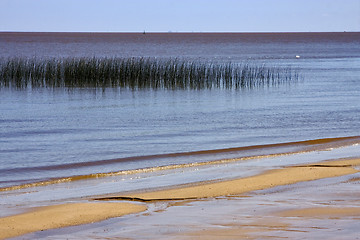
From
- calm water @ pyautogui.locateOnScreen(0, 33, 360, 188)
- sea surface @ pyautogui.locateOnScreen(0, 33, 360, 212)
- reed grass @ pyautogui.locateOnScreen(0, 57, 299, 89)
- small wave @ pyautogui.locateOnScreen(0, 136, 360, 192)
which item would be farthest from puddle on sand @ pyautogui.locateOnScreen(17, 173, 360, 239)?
reed grass @ pyautogui.locateOnScreen(0, 57, 299, 89)

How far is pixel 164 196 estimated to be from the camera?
8.59 metres

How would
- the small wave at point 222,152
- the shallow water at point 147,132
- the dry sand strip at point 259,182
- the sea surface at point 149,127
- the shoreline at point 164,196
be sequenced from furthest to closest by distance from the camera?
the sea surface at point 149,127 < the small wave at point 222,152 < the shallow water at point 147,132 < the dry sand strip at point 259,182 < the shoreline at point 164,196

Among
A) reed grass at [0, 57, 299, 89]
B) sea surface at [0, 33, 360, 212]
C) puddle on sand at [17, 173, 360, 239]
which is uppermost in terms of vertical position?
reed grass at [0, 57, 299, 89]

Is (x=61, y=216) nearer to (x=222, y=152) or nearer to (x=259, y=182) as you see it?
(x=259, y=182)

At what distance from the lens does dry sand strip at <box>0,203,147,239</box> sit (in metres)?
6.90

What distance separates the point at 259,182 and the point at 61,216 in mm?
3408

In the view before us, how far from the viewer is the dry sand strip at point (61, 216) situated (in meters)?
6.90

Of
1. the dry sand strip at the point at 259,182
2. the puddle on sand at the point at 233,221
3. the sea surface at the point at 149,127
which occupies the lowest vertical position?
the puddle on sand at the point at 233,221

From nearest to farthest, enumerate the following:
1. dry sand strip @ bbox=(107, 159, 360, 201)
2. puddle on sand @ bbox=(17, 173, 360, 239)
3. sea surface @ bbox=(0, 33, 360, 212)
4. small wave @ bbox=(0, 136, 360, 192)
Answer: puddle on sand @ bbox=(17, 173, 360, 239) < dry sand strip @ bbox=(107, 159, 360, 201) < small wave @ bbox=(0, 136, 360, 192) < sea surface @ bbox=(0, 33, 360, 212)

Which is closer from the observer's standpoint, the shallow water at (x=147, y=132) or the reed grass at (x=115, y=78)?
the shallow water at (x=147, y=132)

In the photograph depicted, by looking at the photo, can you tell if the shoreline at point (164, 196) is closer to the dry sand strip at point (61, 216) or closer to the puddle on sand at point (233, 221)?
the dry sand strip at point (61, 216)

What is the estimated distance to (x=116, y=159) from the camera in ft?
43.3

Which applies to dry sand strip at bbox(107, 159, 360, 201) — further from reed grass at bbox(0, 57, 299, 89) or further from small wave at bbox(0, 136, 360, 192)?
reed grass at bbox(0, 57, 299, 89)

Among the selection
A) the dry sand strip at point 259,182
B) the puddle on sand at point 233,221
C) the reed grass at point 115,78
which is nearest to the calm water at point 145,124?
the reed grass at point 115,78
